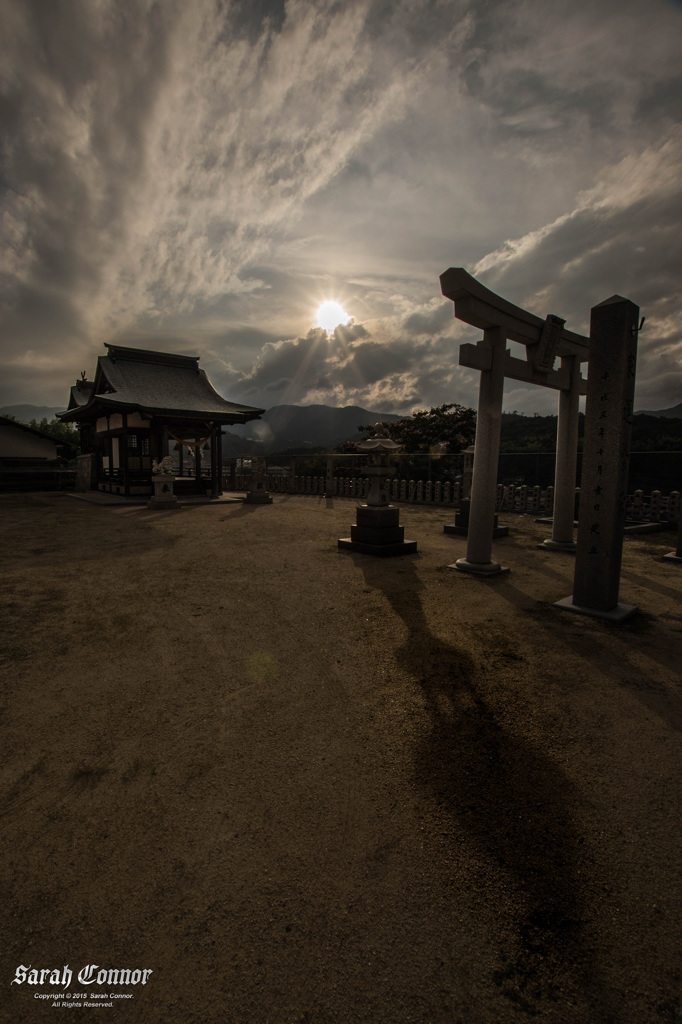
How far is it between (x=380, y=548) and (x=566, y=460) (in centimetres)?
405

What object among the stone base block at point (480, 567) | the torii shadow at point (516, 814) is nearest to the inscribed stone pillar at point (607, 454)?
the stone base block at point (480, 567)

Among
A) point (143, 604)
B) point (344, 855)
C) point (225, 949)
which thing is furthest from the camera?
point (143, 604)

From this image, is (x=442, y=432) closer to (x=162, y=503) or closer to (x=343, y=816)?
(x=162, y=503)

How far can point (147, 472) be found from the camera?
18.0m

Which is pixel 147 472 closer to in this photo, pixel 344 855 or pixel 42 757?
pixel 42 757

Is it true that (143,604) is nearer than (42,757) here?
No

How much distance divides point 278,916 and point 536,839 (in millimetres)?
1221

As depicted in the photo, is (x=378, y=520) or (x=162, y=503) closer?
(x=378, y=520)

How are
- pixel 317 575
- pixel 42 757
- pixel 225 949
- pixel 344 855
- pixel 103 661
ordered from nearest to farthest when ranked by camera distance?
pixel 225 949 → pixel 344 855 → pixel 42 757 → pixel 103 661 → pixel 317 575

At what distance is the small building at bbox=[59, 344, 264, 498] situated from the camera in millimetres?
16969

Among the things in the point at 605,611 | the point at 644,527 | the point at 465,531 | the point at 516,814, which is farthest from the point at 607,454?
the point at 644,527

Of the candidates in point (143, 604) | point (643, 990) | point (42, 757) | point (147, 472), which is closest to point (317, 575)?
point (143, 604)

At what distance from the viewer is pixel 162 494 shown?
47.4 ft

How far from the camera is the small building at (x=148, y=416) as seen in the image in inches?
668
